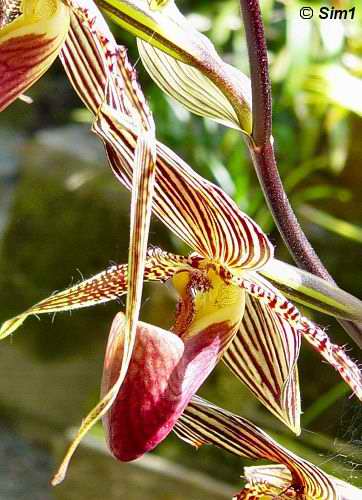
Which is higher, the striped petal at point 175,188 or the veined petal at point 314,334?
the striped petal at point 175,188

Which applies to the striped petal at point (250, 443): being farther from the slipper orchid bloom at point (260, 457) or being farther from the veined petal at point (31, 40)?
the veined petal at point (31, 40)

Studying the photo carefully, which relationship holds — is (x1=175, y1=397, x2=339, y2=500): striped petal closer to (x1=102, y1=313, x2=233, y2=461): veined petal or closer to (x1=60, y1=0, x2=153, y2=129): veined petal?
(x1=102, y1=313, x2=233, y2=461): veined petal

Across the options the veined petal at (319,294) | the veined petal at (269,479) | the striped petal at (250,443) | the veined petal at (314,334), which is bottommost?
the veined petal at (269,479)

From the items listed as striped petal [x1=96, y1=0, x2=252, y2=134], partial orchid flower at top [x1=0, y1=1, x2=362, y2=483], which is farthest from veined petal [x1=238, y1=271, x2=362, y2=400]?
striped petal [x1=96, y1=0, x2=252, y2=134]

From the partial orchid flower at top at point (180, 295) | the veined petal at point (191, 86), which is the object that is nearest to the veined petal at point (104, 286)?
the partial orchid flower at top at point (180, 295)

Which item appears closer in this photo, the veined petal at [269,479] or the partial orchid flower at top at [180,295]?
the partial orchid flower at top at [180,295]

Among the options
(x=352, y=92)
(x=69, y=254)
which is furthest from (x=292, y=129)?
(x=69, y=254)
